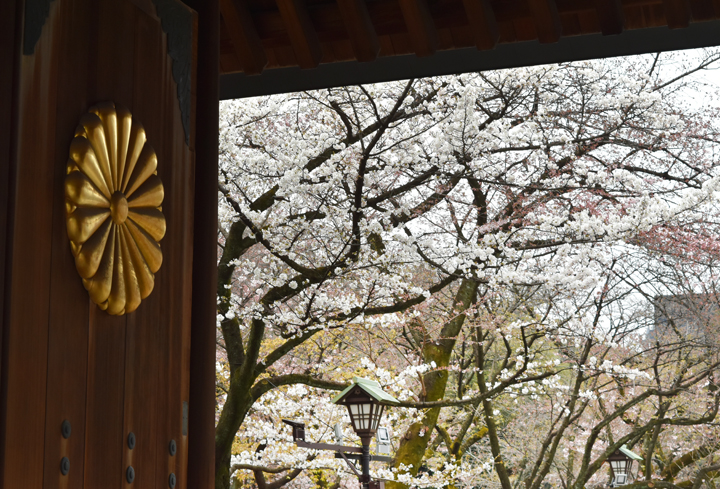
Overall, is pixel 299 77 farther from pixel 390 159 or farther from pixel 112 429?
pixel 390 159

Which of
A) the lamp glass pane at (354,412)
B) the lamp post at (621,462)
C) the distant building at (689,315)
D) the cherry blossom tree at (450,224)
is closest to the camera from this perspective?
the lamp glass pane at (354,412)

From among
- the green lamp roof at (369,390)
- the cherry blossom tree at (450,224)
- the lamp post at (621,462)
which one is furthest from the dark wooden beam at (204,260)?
the lamp post at (621,462)

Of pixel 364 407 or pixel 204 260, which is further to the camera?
pixel 364 407

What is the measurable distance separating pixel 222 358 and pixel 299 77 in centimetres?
611

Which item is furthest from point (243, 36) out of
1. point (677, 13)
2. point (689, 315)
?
point (689, 315)

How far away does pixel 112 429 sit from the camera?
3.98ft

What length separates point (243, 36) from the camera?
184 centimetres

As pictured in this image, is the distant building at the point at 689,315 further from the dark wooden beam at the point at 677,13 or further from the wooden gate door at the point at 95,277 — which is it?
the wooden gate door at the point at 95,277

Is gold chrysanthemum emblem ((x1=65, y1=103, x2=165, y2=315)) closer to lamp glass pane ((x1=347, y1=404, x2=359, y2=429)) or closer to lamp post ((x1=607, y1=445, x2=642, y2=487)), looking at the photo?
lamp glass pane ((x1=347, y1=404, x2=359, y2=429))

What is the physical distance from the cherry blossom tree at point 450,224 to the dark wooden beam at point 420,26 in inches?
110

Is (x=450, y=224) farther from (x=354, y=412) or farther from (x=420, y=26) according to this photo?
(x=420, y=26)

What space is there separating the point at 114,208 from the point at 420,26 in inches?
34.2

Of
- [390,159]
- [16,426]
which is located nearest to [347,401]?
[390,159]

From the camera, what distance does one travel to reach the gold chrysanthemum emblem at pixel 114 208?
1.17m
